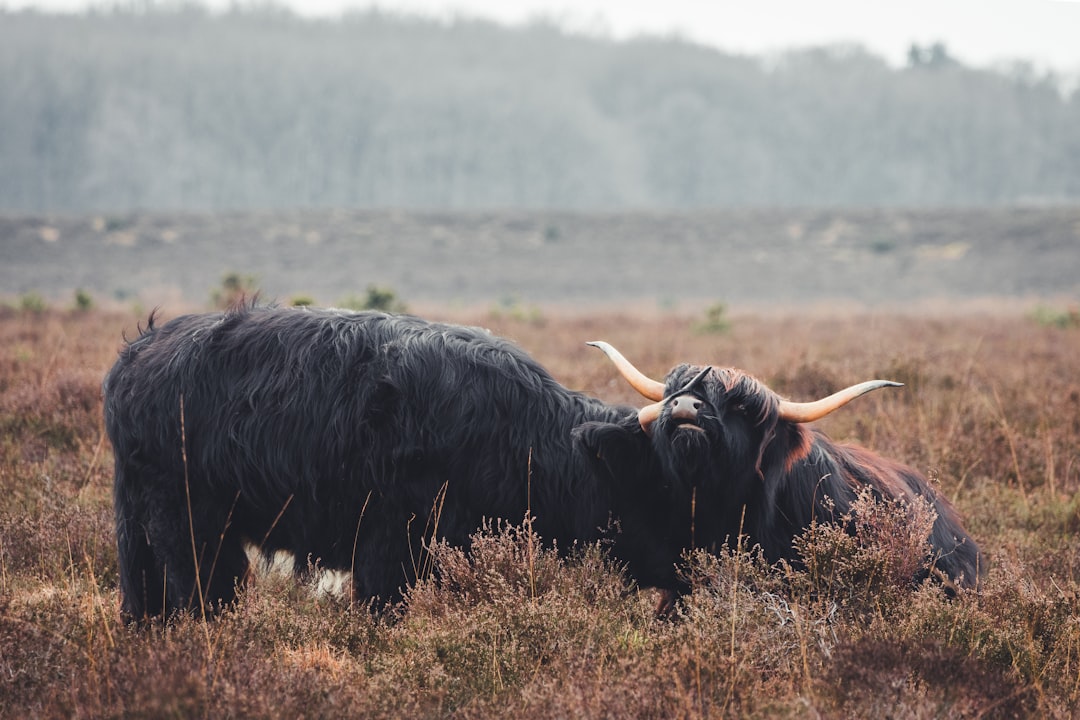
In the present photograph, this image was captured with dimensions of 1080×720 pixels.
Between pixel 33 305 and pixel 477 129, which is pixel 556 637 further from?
pixel 477 129

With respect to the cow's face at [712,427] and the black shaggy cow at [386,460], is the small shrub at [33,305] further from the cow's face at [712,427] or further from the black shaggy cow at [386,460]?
the cow's face at [712,427]

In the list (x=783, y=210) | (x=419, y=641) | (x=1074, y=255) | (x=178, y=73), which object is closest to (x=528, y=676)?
(x=419, y=641)

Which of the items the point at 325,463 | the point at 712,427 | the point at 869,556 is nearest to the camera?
the point at 869,556

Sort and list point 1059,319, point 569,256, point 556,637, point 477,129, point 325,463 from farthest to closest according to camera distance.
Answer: point 477,129 → point 569,256 → point 1059,319 → point 325,463 → point 556,637

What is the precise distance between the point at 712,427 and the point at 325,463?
5.21 feet

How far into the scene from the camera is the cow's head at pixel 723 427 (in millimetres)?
4020

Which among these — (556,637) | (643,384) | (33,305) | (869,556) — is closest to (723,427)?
(643,384)

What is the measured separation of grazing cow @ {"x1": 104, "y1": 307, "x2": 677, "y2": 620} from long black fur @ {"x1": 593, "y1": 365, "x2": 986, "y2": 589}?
240 millimetres

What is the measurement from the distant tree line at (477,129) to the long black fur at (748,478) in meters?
73.5

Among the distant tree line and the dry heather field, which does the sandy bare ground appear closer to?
the distant tree line

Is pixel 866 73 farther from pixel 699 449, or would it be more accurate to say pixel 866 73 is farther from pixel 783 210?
pixel 699 449

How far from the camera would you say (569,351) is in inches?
528

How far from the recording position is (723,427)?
4.05m

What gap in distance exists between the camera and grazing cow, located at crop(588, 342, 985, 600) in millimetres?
4059
